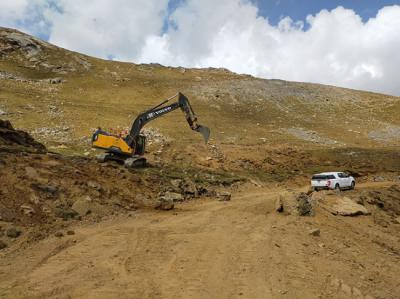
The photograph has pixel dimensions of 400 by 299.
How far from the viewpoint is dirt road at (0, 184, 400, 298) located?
32.1 feet

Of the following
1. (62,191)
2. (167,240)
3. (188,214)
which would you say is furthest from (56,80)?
(167,240)

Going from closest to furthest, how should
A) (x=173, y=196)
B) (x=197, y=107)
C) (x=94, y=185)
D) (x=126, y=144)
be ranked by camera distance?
(x=94, y=185) < (x=173, y=196) < (x=126, y=144) < (x=197, y=107)

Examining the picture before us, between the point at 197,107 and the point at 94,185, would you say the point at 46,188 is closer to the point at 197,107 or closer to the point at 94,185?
the point at 94,185

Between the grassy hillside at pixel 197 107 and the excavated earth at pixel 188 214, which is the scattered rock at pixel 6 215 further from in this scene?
the grassy hillside at pixel 197 107

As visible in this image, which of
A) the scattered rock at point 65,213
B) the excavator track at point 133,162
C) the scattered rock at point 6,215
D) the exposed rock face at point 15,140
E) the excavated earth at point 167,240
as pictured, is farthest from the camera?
the excavator track at point 133,162

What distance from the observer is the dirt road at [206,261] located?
32.1ft

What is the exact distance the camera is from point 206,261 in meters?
11.8

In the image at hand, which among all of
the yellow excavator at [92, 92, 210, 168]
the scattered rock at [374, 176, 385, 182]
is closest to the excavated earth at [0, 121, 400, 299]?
the yellow excavator at [92, 92, 210, 168]

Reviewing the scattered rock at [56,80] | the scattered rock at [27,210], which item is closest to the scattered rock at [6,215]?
the scattered rock at [27,210]

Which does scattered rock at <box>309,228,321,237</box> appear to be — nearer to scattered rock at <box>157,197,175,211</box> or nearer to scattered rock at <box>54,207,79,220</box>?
scattered rock at <box>157,197,175,211</box>

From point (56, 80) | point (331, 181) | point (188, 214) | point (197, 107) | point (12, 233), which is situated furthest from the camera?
point (56, 80)

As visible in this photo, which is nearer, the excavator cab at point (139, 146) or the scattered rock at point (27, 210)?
the scattered rock at point (27, 210)

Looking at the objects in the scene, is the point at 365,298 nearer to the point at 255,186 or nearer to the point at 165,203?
the point at 165,203

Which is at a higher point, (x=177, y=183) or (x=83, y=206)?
(x=177, y=183)
